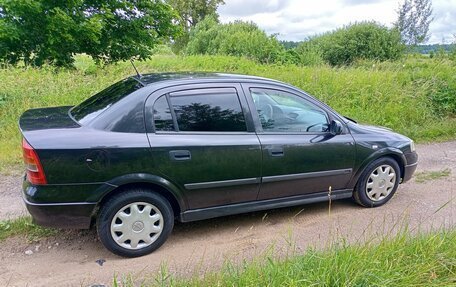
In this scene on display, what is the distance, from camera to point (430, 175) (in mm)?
5395

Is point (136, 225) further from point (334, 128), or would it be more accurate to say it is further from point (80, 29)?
point (80, 29)

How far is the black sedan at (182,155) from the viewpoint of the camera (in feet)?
9.65

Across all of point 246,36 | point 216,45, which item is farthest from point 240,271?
point 216,45

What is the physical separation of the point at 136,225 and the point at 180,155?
29.7 inches

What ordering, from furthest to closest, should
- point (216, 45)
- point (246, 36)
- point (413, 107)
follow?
1. point (216, 45)
2. point (246, 36)
3. point (413, 107)

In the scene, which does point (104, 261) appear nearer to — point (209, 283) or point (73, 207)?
point (73, 207)

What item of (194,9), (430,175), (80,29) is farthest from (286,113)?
(194,9)

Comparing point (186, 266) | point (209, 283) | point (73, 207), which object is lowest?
point (186, 266)

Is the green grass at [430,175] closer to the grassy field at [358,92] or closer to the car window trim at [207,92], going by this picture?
the grassy field at [358,92]

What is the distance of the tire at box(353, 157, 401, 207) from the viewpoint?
4.19m

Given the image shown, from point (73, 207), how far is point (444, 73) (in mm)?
→ 10008

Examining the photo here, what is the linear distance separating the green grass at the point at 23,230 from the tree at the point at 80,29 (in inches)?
355

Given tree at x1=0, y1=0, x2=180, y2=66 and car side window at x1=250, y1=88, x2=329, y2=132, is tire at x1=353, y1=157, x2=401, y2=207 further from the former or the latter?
tree at x1=0, y1=0, x2=180, y2=66

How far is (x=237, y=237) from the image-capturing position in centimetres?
360
